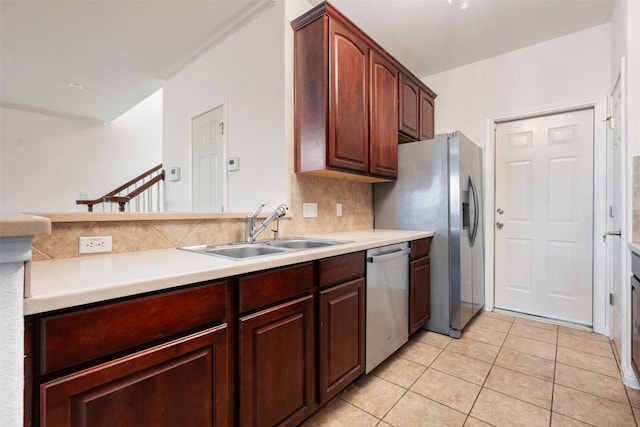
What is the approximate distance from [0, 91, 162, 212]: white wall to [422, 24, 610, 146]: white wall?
179 inches

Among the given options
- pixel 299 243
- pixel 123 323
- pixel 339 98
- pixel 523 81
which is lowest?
pixel 123 323

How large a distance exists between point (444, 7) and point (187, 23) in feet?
7.12

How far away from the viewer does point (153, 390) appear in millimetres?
880

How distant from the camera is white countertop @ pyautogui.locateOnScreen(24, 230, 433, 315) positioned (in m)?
0.72

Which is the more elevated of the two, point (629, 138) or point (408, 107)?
point (408, 107)

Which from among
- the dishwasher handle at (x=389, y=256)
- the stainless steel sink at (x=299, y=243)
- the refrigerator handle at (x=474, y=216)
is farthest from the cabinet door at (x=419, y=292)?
the stainless steel sink at (x=299, y=243)

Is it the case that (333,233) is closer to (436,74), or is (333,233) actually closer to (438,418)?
(438,418)

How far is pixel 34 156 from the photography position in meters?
4.55

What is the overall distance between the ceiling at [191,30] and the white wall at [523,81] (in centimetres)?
10

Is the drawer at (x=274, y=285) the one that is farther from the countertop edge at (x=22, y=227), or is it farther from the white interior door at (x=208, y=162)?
the white interior door at (x=208, y=162)

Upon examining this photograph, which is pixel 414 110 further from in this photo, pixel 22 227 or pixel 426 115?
pixel 22 227

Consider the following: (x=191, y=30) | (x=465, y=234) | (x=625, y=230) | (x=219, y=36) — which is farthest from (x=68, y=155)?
(x=625, y=230)

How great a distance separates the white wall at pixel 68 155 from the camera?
4.39 meters

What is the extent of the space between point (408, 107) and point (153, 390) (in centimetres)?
282
